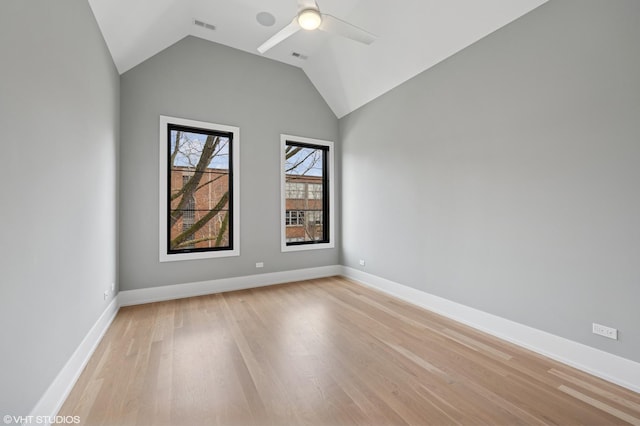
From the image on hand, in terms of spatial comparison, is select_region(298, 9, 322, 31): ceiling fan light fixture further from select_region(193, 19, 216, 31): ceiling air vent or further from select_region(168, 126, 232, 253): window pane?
select_region(168, 126, 232, 253): window pane

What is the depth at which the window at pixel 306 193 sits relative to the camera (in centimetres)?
485

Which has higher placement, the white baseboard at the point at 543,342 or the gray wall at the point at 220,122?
the gray wall at the point at 220,122

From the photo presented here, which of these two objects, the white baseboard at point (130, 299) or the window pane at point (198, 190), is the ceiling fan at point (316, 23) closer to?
the window pane at point (198, 190)

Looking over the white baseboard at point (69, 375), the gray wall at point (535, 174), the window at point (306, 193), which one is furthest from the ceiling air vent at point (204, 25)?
the white baseboard at point (69, 375)

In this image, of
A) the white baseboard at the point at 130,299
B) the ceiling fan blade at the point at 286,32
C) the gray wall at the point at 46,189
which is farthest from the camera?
the ceiling fan blade at the point at 286,32

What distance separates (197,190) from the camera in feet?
13.6

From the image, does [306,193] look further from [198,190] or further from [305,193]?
[198,190]

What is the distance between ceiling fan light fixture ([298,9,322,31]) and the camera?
240 cm

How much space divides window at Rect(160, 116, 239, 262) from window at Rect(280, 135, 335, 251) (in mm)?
905

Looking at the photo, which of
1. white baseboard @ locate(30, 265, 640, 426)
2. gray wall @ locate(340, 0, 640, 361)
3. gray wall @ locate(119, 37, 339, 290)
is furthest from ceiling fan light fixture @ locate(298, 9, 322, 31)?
white baseboard @ locate(30, 265, 640, 426)

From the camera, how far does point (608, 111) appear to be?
6.68 ft

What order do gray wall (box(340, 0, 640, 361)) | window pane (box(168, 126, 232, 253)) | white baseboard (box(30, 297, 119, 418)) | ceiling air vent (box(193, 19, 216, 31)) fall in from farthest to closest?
window pane (box(168, 126, 232, 253)) → ceiling air vent (box(193, 19, 216, 31)) → gray wall (box(340, 0, 640, 361)) → white baseboard (box(30, 297, 119, 418))

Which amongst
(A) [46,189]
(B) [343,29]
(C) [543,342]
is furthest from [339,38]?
(C) [543,342]

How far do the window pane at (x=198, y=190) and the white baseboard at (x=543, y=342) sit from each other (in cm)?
312
